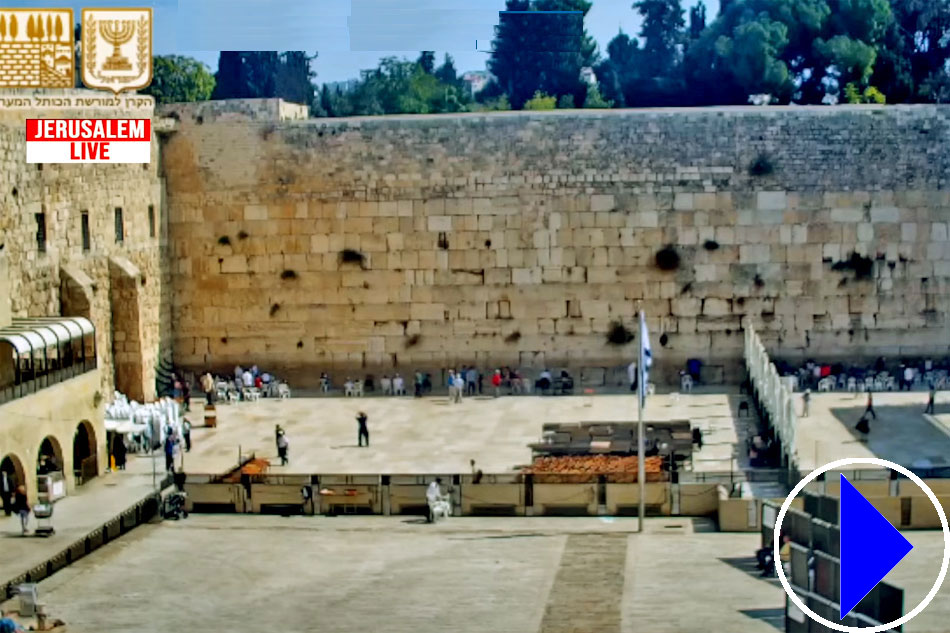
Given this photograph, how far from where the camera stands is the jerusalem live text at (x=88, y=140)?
32.3m

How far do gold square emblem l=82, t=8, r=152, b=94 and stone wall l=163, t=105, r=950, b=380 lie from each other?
99.1 inches

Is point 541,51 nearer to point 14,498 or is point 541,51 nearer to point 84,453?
point 84,453

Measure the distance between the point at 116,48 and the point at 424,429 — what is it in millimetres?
9383

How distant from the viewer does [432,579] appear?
75.9 ft

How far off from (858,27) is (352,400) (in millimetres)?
24024

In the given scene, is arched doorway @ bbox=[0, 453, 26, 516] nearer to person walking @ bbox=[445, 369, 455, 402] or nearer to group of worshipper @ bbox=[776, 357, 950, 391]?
person walking @ bbox=[445, 369, 455, 402]

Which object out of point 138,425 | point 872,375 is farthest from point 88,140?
point 872,375

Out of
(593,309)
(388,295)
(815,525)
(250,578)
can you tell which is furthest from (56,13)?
(815,525)

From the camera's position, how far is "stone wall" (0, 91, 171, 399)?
103ft

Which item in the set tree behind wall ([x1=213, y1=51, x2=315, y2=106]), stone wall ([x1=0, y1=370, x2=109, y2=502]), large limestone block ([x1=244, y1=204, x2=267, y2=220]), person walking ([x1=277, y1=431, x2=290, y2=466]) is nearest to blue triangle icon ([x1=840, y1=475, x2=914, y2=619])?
stone wall ([x1=0, y1=370, x2=109, y2=502])

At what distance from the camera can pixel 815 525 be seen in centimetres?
1323

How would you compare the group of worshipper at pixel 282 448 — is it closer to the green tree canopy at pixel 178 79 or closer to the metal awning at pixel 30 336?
the metal awning at pixel 30 336

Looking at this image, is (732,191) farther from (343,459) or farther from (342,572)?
(342,572)

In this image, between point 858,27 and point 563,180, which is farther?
point 858,27
